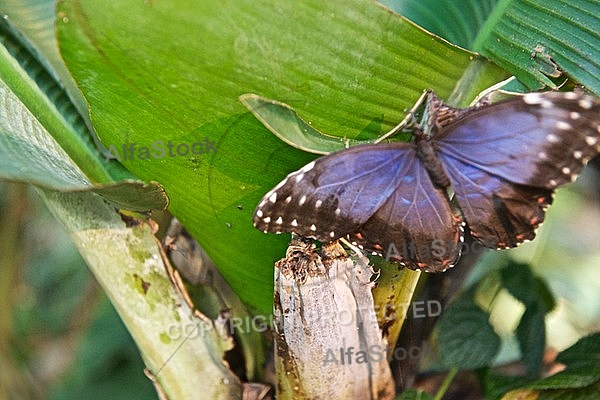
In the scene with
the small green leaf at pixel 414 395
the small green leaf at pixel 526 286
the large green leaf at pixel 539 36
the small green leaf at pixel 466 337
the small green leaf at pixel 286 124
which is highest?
the large green leaf at pixel 539 36

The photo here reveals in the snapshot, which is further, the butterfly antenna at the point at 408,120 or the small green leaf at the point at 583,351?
the small green leaf at the point at 583,351

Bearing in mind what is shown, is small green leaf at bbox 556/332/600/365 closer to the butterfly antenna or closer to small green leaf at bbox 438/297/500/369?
small green leaf at bbox 438/297/500/369

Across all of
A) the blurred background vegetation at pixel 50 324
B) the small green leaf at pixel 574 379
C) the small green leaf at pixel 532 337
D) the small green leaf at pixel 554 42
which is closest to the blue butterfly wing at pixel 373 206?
the small green leaf at pixel 554 42

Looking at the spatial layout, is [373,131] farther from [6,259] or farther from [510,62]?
[6,259]

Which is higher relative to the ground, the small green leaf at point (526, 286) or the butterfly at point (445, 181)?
the butterfly at point (445, 181)

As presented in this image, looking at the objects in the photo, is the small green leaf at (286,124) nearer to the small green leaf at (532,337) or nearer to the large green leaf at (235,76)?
the large green leaf at (235,76)

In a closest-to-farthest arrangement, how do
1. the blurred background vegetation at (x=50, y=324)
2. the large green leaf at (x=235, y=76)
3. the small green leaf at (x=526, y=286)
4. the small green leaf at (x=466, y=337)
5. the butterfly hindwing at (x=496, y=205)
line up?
1. the large green leaf at (x=235, y=76)
2. the butterfly hindwing at (x=496, y=205)
3. the small green leaf at (x=466, y=337)
4. the small green leaf at (x=526, y=286)
5. the blurred background vegetation at (x=50, y=324)

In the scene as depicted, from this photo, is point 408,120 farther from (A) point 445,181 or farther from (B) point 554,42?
(B) point 554,42
